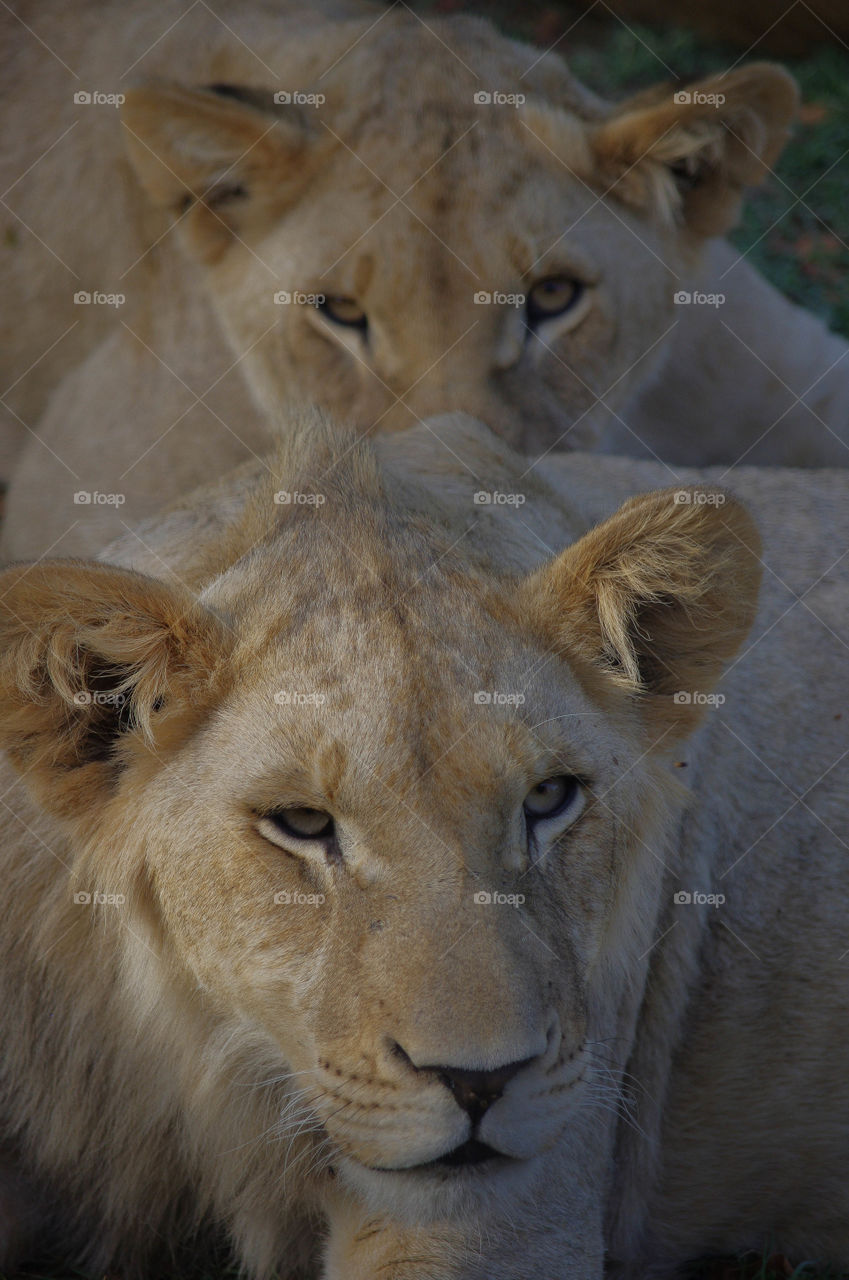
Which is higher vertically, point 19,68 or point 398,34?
point 19,68

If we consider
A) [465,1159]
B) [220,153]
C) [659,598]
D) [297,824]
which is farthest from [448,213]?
[465,1159]

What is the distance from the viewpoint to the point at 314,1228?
2801 mm

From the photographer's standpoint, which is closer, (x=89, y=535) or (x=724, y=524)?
(x=724, y=524)

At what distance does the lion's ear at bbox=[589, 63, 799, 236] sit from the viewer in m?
4.14

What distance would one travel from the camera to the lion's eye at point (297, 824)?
7.41 feet

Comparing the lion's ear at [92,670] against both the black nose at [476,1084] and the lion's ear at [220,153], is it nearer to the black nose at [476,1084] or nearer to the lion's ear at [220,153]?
the black nose at [476,1084]

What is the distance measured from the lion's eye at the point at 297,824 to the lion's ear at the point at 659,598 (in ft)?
1.54

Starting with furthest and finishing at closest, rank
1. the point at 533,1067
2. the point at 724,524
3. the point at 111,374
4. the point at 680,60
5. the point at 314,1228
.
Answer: the point at 680,60
the point at 111,374
the point at 314,1228
the point at 724,524
the point at 533,1067

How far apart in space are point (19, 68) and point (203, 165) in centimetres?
143

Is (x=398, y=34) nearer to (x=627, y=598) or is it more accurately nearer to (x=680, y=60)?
(x=627, y=598)

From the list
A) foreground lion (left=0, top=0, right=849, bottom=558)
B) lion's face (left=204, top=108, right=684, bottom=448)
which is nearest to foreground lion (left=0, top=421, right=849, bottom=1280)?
lion's face (left=204, top=108, right=684, bottom=448)

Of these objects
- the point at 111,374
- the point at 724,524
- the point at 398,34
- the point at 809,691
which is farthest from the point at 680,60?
the point at 724,524

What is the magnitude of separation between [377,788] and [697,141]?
263cm

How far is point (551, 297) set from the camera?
420cm
